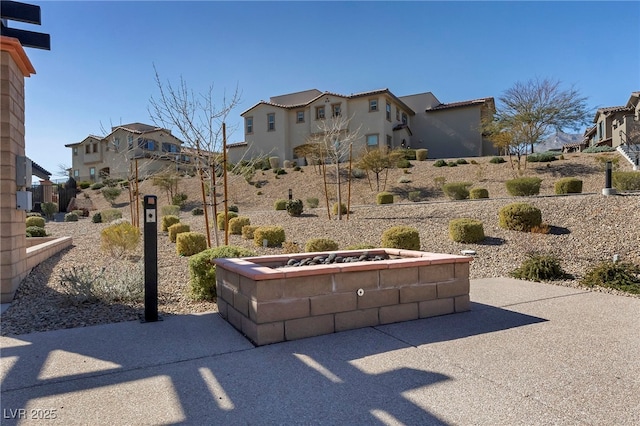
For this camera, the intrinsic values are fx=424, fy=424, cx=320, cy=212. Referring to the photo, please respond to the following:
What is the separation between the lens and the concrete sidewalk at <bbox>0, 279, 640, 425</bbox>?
2.86 meters

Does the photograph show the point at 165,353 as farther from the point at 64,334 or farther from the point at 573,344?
the point at 573,344

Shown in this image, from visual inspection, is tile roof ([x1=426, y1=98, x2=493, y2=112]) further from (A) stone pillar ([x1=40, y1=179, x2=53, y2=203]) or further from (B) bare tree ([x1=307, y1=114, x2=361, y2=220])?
(A) stone pillar ([x1=40, y1=179, x2=53, y2=203])

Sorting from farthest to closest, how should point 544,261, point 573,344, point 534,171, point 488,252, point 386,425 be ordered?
point 534,171 → point 488,252 → point 544,261 → point 573,344 → point 386,425

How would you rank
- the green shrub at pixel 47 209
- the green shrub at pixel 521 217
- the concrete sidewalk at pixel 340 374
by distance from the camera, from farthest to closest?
1. the green shrub at pixel 47 209
2. the green shrub at pixel 521 217
3. the concrete sidewalk at pixel 340 374

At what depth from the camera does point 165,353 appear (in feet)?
13.2

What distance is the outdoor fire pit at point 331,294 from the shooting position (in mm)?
4344

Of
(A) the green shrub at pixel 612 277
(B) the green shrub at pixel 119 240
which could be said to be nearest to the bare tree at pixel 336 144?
(B) the green shrub at pixel 119 240

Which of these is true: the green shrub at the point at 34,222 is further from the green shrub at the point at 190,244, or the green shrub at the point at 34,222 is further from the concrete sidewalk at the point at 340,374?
the concrete sidewalk at the point at 340,374

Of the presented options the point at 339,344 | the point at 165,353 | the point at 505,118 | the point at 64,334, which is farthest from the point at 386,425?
the point at 505,118

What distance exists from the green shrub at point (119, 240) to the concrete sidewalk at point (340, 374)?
629cm

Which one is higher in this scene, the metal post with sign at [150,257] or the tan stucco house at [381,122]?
the tan stucco house at [381,122]

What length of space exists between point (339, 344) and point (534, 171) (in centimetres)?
2862

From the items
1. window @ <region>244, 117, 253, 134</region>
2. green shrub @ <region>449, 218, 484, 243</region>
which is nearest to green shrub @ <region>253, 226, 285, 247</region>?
green shrub @ <region>449, 218, 484, 243</region>

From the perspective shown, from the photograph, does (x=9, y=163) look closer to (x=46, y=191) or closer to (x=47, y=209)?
(x=47, y=209)
